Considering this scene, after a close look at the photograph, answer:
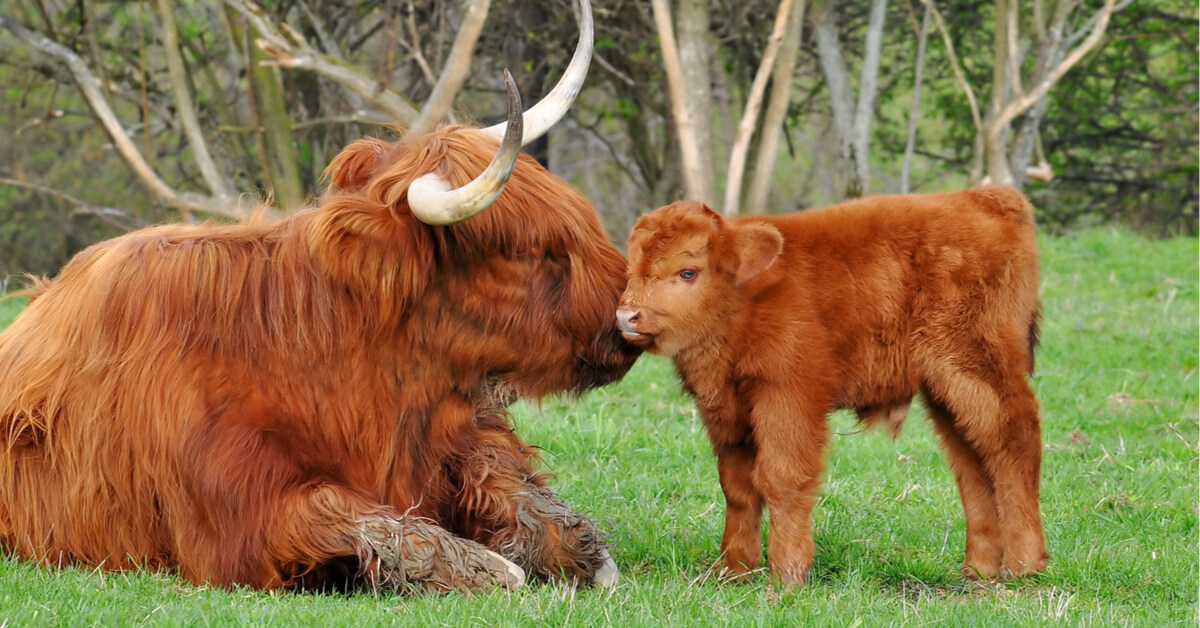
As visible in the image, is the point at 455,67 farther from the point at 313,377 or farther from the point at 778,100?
the point at 313,377

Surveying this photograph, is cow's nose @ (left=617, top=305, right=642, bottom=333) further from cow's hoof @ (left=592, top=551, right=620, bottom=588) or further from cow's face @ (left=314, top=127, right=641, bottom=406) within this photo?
cow's hoof @ (left=592, top=551, right=620, bottom=588)

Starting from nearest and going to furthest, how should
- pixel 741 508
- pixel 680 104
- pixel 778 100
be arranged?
pixel 741 508 → pixel 680 104 → pixel 778 100

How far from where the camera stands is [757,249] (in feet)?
14.1

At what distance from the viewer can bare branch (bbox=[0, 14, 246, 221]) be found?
11.2 metres

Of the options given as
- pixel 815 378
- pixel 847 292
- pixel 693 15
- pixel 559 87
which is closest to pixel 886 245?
pixel 847 292

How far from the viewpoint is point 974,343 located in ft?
14.5

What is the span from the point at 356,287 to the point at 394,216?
260 millimetres

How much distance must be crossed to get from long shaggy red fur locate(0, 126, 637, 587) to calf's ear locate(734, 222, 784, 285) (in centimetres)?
46

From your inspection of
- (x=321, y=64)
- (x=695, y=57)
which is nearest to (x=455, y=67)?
(x=321, y=64)

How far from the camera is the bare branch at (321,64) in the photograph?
10.0 meters

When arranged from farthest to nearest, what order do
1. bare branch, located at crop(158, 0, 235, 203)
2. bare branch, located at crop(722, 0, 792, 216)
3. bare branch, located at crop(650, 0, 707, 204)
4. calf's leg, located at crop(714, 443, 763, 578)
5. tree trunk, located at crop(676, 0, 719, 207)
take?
bare branch, located at crop(158, 0, 235, 203)
tree trunk, located at crop(676, 0, 719, 207)
bare branch, located at crop(722, 0, 792, 216)
bare branch, located at crop(650, 0, 707, 204)
calf's leg, located at crop(714, 443, 763, 578)

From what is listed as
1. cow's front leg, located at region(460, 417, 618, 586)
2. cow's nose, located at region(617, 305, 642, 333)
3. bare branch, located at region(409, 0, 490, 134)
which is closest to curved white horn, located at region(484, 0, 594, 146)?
cow's nose, located at region(617, 305, 642, 333)

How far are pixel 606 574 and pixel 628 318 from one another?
906 mm

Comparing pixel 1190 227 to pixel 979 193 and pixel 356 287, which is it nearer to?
pixel 979 193
